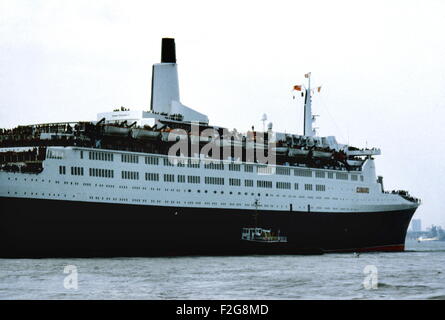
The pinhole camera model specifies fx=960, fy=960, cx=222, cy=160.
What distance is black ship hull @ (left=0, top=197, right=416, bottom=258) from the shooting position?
6012cm

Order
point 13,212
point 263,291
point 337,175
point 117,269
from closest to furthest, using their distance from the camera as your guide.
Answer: point 263,291
point 117,269
point 13,212
point 337,175

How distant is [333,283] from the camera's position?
148 feet

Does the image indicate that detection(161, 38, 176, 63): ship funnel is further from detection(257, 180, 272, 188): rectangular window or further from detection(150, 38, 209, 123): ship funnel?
detection(257, 180, 272, 188): rectangular window

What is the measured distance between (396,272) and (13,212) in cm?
2360

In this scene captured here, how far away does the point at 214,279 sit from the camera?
46312 mm

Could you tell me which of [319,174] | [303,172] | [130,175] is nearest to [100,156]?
[130,175]

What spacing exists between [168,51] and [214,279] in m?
35.2

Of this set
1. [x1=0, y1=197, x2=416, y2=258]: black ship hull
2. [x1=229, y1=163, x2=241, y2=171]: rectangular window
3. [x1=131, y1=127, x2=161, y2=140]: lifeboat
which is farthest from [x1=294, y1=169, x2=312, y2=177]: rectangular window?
[x1=131, y1=127, x2=161, y2=140]: lifeboat

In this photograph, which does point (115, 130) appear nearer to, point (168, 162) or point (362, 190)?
point (168, 162)

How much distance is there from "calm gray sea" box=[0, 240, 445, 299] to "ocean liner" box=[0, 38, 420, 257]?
3883 mm

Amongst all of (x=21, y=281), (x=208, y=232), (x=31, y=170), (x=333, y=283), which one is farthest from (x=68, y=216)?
(x=333, y=283)

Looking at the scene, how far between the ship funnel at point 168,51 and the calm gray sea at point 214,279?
21564mm

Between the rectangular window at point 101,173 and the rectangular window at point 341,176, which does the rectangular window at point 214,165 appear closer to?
the rectangular window at point 101,173
